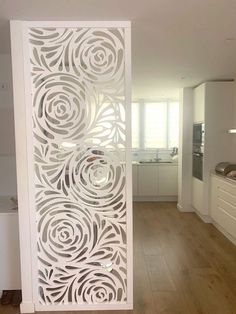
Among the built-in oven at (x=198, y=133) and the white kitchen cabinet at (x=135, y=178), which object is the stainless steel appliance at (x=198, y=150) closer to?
the built-in oven at (x=198, y=133)

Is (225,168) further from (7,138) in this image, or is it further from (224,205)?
(7,138)

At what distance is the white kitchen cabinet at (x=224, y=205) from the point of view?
12.5ft

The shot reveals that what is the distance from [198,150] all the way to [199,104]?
797 millimetres

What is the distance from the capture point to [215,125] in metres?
4.69

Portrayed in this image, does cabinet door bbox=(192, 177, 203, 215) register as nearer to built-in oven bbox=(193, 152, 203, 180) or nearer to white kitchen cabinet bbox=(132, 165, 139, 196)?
built-in oven bbox=(193, 152, 203, 180)

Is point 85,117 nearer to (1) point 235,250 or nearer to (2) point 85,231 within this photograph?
(2) point 85,231

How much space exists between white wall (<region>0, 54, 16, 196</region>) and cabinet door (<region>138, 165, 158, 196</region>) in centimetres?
361

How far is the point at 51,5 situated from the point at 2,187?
194 centimetres

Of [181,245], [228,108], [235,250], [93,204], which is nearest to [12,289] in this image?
[93,204]

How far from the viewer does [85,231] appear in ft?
7.79

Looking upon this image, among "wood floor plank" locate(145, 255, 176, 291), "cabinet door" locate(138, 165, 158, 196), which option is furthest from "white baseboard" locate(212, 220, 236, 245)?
"cabinet door" locate(138, 165, 158, 196)

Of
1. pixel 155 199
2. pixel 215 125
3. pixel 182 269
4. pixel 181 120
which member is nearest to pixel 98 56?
pixel 182 269

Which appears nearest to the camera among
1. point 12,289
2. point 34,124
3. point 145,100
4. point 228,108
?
point 34,124

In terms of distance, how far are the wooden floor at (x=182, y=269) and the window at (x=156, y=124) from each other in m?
2.34
